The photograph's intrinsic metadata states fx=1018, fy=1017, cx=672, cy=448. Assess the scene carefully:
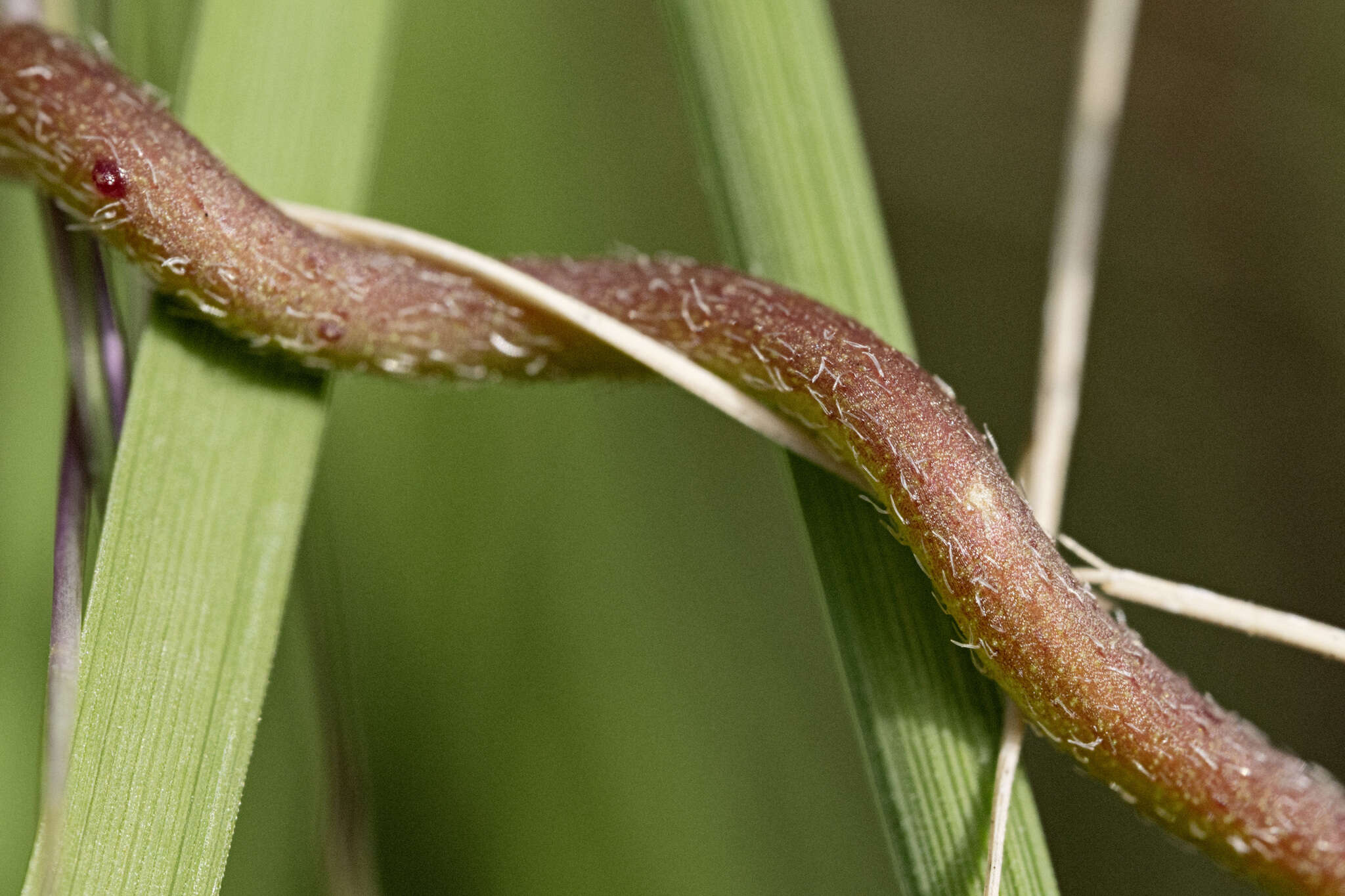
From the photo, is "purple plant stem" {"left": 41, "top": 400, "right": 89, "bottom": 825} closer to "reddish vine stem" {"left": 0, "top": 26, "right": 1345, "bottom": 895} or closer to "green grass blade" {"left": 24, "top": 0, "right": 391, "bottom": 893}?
"green grass blade" {"left": 24, "top": 0, "right": 391, "bottom": 893}

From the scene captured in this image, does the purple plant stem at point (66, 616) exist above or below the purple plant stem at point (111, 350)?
below

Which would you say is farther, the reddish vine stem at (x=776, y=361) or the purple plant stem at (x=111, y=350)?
the purple plant stem at (x=111, y=350)

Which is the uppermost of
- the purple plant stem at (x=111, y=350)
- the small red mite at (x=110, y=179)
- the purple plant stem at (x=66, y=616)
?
the small red mite at (x=110, y=179)

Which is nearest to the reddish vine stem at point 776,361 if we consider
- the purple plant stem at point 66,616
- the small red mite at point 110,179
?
the small red mite at point 110,179

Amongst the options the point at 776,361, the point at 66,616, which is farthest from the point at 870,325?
the point at 66,616

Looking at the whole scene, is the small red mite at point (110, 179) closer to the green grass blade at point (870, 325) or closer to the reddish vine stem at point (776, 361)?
the reddish vine stem at point (776, 361)

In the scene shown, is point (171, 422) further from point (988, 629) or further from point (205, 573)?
point (988, 629)

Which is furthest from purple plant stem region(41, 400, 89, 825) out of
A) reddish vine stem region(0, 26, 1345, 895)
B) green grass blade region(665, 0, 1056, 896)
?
green grass blade region(665, 0, 1056, 896)
